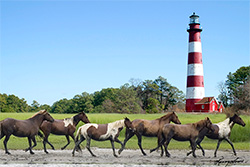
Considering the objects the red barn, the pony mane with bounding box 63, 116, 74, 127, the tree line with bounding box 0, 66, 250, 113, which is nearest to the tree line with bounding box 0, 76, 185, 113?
the tree line with bounding box 0, 66, 250, 113

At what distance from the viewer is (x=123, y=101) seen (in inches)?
2172

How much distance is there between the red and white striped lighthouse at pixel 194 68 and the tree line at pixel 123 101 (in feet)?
39.5

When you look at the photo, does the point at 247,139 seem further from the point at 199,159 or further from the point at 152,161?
the point at 152,161

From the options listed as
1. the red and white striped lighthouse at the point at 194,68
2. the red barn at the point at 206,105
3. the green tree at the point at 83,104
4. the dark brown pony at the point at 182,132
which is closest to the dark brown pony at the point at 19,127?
the dark brown pony at the point at 182,132

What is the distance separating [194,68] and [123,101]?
14.9m

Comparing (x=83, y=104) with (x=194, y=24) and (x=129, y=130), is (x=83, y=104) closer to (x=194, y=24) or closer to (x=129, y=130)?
(x=194, y=24)

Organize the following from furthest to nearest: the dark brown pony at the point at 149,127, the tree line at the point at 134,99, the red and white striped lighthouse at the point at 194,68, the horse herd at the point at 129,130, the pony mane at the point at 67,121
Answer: the tree line at the point at 134,99 → the red and white striped lighthouse at the point at 194,68 → the pony mane at the point at 67,121 → the dark brown pony at the point at 149,127 → the horse herd at the point at 129,130

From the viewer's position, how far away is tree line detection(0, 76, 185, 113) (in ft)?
181

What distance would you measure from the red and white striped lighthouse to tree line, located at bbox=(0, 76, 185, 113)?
12025 millimetres

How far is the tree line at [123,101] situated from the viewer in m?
55.2

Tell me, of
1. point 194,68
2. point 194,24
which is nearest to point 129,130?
point 194,68

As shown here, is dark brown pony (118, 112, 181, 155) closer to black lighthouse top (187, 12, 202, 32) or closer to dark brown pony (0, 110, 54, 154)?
dark brown pony (0, 110, 54, 154)

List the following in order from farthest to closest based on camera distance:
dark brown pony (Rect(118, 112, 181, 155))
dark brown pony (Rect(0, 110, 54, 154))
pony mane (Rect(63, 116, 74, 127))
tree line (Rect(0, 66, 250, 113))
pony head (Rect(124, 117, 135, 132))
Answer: tree line (Rect(0, 66, 250, 113)), pony mane (Rect(63, 116, 74, 127)), dark brown pony (Rect(118, 112, 181, 155)), dark brown pony (Rect(0, 110, 54, 154)), pony head (Rect(124, 117, 135, 132))

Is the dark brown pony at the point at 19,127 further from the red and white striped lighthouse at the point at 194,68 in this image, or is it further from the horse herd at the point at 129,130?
the red and white striped lighthouse at the point at 194,68
